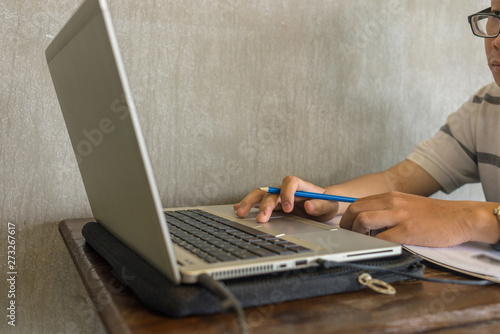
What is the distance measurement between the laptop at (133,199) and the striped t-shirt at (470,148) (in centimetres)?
58

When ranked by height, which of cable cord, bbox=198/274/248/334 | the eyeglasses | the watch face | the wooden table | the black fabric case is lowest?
the watch face

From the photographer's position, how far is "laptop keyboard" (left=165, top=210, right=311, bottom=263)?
20.6 inches

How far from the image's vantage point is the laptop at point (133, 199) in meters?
0.43

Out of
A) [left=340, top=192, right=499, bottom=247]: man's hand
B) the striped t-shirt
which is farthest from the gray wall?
[left=340, top=192, right=499, bottom=247]: man's hand

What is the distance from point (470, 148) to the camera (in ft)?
3.92

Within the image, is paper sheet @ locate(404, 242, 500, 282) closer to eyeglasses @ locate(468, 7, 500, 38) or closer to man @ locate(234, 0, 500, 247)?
man @ locate(234, 0, 500, 247)

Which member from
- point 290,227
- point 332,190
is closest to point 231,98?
point 332,190

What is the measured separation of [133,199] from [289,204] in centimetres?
37

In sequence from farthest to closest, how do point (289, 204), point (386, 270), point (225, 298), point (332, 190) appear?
point (332, 190) → point (289, 204) → point (386, 270) → point (225, 298)

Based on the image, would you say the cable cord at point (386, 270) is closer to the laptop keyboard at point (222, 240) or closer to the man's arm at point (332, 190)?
the laptop keyboard at point (222, 240)

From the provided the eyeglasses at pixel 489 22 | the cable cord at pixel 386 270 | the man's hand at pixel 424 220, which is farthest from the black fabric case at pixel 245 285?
the eyeglasses at pixel 489 22

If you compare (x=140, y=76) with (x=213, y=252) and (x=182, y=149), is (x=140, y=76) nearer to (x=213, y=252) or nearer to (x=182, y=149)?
(x=182, y=149)

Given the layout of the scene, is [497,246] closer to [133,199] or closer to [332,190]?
[332,190]

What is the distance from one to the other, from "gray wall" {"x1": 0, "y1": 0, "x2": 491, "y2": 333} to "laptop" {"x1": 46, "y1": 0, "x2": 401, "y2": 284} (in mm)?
255
